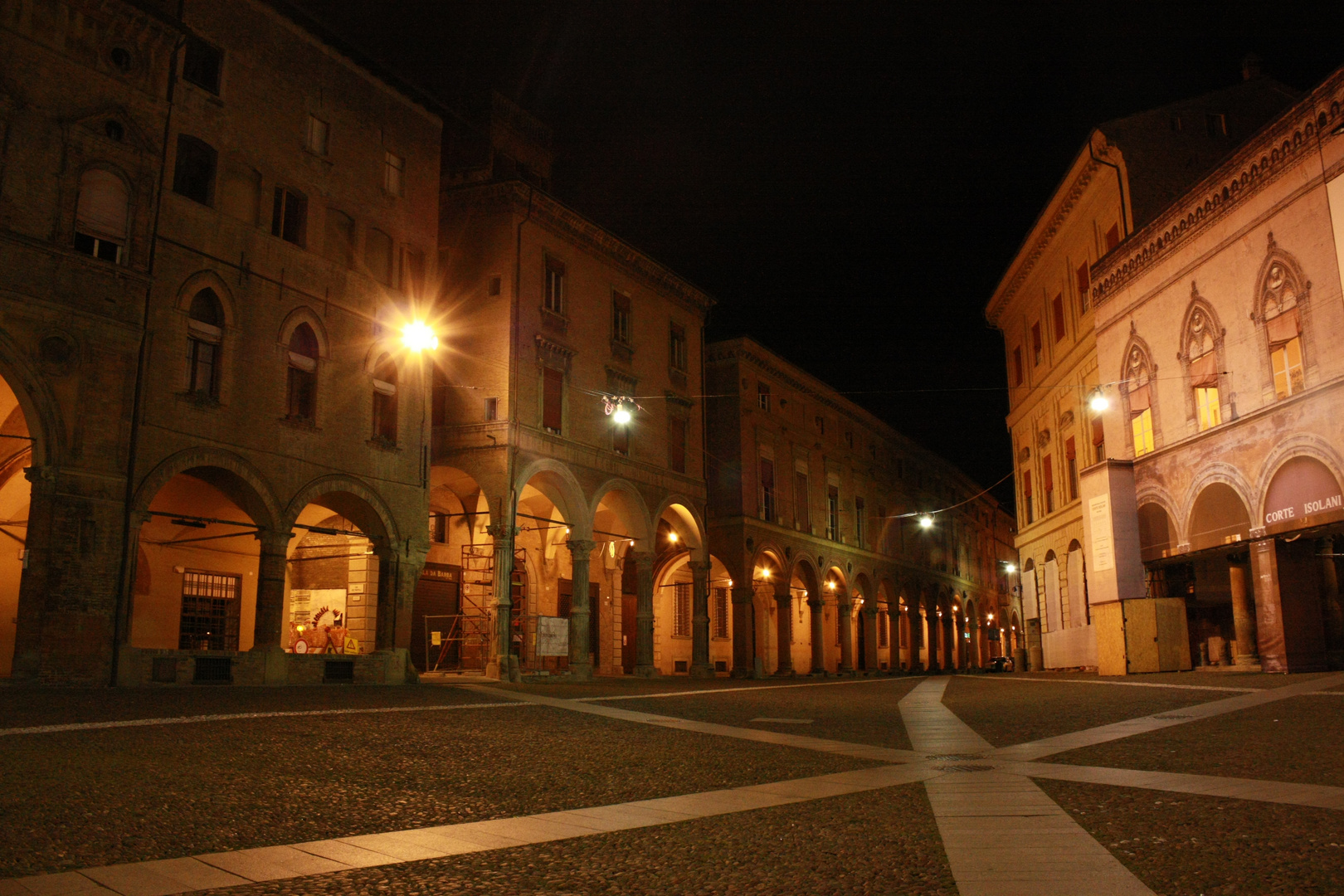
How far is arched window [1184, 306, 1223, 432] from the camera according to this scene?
2297cm

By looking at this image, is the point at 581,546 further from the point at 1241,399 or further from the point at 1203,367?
the point at 1241,399

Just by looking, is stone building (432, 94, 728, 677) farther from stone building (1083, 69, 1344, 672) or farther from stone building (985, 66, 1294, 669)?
stone building (1083, 69, 1344, 672)

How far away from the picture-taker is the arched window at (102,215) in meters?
18.3

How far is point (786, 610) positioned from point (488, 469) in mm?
18650

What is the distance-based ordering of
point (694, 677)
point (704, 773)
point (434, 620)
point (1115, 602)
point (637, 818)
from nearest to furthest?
1. point (637, 818)
2. point (704, 773)
3. point (1115, 602)
4. point (434, 620)
5. point (694, 677)

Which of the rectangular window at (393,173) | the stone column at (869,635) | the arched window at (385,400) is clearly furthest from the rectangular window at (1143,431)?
the stone column at (869,635)

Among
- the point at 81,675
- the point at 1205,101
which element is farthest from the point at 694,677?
the point at 1205,101

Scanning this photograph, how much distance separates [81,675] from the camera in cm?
1709

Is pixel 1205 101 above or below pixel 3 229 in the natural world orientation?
above

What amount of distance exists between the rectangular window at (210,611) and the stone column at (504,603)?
6369mm

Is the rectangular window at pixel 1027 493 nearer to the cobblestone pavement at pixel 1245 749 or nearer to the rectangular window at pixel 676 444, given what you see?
the rectangular window at pixel 676 444

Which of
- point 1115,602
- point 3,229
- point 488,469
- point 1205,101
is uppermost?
point 1205,101

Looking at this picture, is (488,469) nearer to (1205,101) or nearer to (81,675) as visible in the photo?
(81,675)

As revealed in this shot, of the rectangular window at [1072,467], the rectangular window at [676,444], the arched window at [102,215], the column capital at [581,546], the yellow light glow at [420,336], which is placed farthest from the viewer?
the rectangular window at [676,444]
